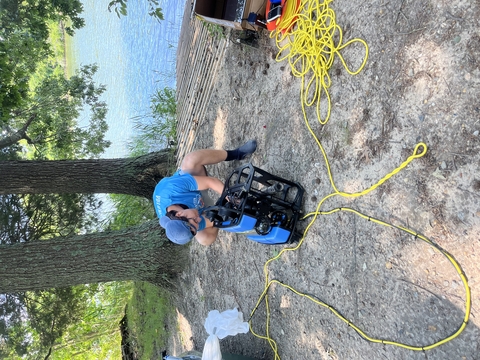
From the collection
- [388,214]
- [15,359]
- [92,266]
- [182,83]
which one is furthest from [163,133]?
[15,359]

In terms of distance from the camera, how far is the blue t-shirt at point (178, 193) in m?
2.81

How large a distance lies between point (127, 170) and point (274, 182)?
6.65 ft

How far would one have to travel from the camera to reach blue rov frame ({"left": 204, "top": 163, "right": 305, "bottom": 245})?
7.64 feet

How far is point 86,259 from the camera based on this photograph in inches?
136

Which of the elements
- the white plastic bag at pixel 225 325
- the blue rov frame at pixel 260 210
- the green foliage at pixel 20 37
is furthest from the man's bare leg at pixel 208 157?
the green foliage at pixel 20 37

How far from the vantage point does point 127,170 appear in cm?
415

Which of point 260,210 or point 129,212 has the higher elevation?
point 260,210

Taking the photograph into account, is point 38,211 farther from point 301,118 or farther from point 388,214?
point 388,214

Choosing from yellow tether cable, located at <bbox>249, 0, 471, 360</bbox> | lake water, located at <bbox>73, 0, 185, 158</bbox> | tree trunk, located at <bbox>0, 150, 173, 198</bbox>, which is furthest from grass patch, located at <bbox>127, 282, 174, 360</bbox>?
yellow tether cable, located at <bbox>249, 0, 471, 360</bbox>

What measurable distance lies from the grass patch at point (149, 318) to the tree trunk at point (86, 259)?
98 cm

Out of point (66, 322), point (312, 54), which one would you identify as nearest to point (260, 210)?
point (312, 54)

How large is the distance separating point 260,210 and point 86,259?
1.90 meters

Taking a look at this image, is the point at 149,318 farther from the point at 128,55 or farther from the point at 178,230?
the point at 128,55

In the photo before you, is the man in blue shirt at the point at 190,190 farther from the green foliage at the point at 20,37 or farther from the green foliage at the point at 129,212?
the green foliage at the point at 20,37
